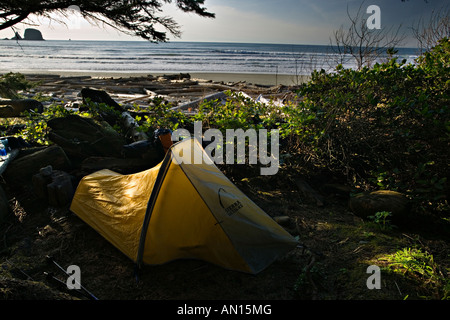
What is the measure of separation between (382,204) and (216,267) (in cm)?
252

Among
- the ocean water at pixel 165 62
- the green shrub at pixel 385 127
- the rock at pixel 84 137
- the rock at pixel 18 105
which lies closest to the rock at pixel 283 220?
the green shrub at pixel 385 127

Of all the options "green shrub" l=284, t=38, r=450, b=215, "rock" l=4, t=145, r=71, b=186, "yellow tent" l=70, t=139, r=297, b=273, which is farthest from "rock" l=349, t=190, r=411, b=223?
"rock" l=4, t=145, r=71, b=186

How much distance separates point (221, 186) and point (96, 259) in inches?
67.5

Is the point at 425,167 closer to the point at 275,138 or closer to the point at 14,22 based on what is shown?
the point at 275,138

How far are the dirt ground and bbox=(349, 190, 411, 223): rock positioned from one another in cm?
15

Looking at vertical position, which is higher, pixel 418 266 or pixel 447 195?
pixel 447 195

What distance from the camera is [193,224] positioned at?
3215 mm

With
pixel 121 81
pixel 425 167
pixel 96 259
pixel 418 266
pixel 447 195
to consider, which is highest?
pixel 121 81

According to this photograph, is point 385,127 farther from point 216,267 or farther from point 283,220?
point 216,267

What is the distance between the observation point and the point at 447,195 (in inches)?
162

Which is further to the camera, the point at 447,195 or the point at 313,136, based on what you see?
the point at 313,136

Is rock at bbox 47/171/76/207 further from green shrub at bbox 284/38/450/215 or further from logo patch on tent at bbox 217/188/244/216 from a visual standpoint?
green shrub at bbox 284/38/450/215

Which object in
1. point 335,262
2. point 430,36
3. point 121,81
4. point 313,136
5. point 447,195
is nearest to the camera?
point 335,262
